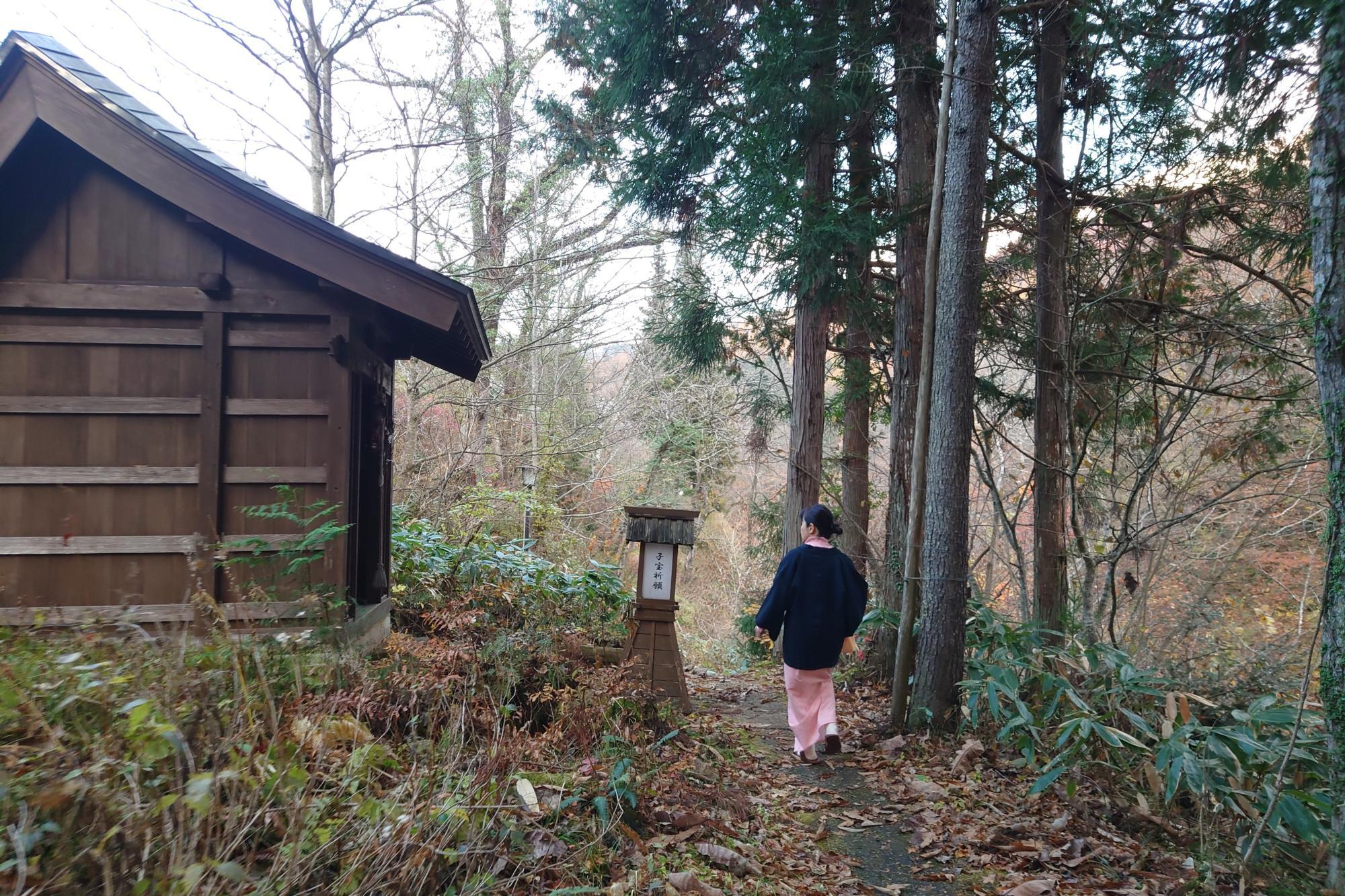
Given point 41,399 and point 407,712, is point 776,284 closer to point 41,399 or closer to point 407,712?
point 407,712

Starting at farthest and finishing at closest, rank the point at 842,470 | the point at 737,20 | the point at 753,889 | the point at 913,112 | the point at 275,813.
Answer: the point at 842,470 < the point at 737,20 < the point at 913,112 < the point at 753,889 < the point at 275,813

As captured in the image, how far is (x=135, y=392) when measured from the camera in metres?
5.91

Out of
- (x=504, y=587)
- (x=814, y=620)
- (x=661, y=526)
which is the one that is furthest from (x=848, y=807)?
(x=504, y=587)

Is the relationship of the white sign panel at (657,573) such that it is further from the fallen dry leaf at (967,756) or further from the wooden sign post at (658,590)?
the fallen dry leaf at (967,756)

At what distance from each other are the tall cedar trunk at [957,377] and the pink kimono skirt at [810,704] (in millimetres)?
747

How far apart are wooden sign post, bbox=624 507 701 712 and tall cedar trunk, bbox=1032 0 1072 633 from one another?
401cm

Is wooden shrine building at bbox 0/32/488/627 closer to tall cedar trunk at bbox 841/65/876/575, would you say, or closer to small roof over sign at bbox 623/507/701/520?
small roof over sign at bbox 623/507/701/520

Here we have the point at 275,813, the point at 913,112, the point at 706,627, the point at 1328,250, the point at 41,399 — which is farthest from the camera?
the point at 706,627

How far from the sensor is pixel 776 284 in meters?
9.17

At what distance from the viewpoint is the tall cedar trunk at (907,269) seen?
880cm

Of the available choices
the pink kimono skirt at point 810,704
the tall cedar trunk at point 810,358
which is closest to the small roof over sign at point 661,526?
the pink kimono skirt at point 810,704

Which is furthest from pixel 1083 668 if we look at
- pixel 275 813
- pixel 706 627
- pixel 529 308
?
pixel 706 627

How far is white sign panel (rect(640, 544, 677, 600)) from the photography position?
7.50 m

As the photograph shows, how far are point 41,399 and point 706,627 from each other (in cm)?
1592
